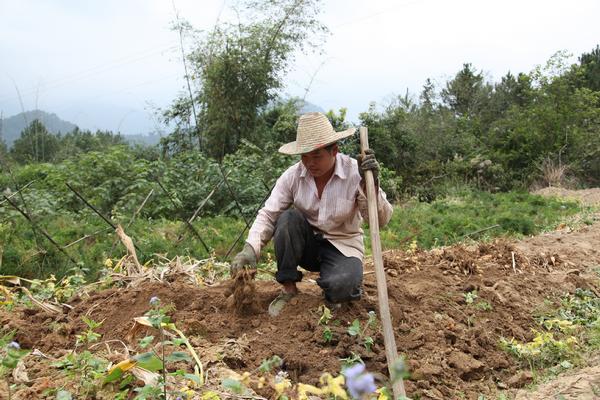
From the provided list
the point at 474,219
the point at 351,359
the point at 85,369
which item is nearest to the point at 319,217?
the point at 351,359

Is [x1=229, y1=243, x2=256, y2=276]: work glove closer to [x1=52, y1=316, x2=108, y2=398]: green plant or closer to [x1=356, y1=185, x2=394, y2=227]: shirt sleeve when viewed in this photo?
[x1=356, y1=185, x2=394, y2=227]: shirt sleeve

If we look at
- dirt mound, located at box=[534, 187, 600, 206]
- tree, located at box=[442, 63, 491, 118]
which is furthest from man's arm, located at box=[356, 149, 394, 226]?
tree, located at box=[442, 63, 491, 118]

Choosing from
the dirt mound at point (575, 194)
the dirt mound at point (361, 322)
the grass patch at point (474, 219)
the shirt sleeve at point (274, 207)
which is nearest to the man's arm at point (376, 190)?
the shirt sleeve at point (274, 207)

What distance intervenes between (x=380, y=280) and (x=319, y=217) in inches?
26.2

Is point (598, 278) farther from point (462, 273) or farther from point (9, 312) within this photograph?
point (9, 312)

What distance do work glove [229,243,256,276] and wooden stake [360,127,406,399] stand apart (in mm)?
690

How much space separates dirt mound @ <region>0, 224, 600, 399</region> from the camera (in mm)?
2834

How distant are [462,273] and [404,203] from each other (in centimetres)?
758

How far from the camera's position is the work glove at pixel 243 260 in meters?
3.17

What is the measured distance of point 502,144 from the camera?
55.4 ft

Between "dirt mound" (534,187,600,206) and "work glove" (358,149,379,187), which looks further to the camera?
"dirt mound" (534,187,600,206)

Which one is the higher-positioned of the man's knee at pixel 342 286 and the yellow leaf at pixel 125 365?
the yellow leaf at pixel 125 365

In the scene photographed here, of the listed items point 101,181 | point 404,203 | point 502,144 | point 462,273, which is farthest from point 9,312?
point 502,144

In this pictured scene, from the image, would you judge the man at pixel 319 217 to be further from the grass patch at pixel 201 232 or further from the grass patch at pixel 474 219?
the grass patch at pixel 474 219
